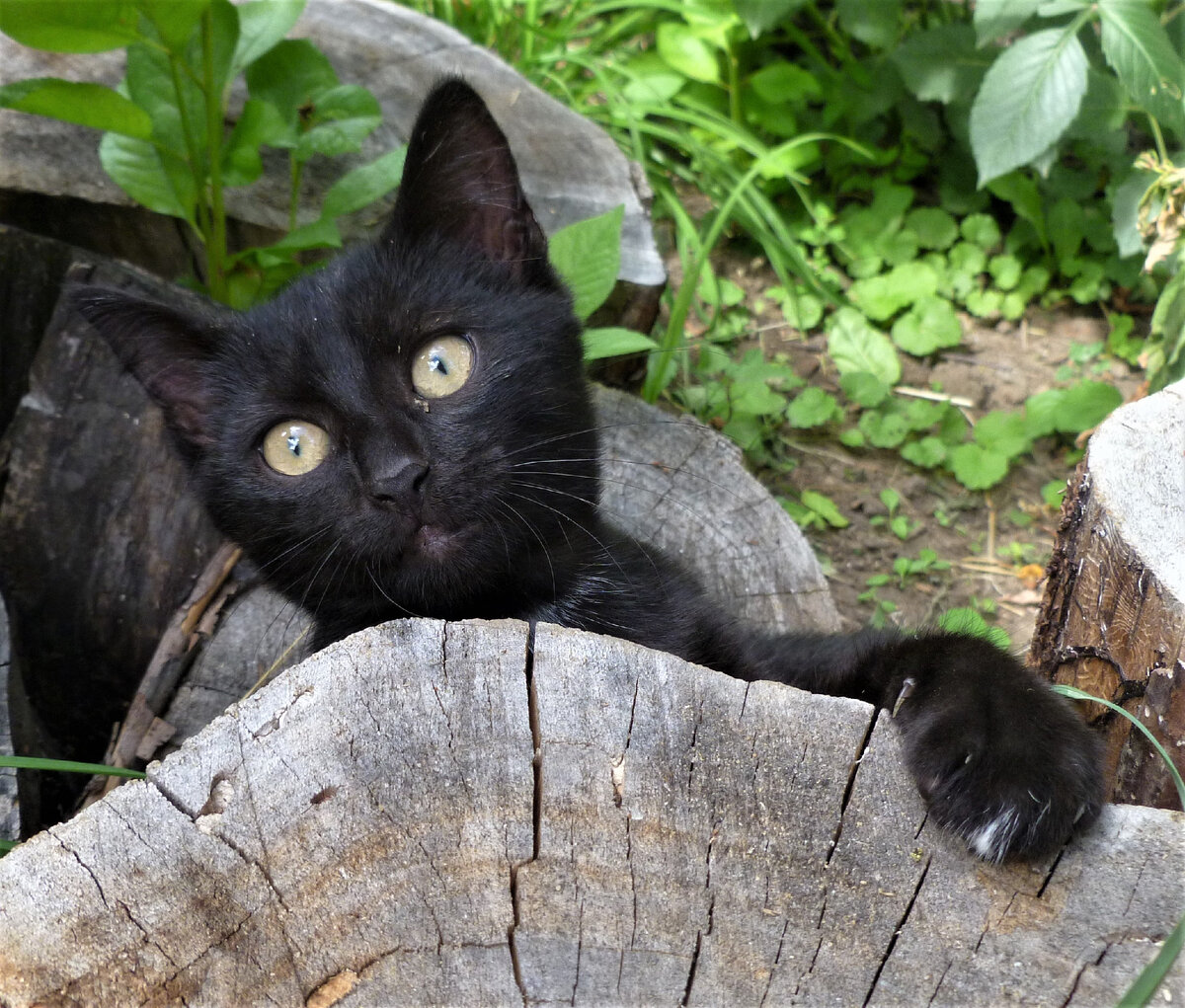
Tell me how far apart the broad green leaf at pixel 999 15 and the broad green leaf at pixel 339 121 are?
5.18 ft

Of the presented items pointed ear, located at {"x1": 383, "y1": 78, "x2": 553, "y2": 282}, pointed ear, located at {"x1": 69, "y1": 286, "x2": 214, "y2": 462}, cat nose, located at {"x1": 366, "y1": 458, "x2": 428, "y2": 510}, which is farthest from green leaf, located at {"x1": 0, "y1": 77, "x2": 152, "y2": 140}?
cat nose, located at {"x1": 366, "y1": 458, "x2": 428, "y2": 510}

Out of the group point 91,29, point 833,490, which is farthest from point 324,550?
point 833,490

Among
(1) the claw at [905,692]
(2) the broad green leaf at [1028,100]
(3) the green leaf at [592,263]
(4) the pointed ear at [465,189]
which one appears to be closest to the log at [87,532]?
(4) the pointed ear at [465,189]

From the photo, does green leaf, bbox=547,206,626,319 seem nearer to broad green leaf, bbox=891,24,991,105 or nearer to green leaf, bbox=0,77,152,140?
green leaf, bbox=0,77,152,140

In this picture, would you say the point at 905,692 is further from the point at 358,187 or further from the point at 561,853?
the point at 358,187

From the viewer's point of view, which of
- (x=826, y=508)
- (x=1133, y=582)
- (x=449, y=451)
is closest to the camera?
(x=1133, y=582)

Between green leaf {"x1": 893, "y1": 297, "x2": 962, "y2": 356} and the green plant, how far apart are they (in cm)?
185

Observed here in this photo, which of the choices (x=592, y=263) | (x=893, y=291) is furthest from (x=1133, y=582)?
(x=893, y=291)

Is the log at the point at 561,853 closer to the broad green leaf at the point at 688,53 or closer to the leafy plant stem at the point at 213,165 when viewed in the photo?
the leafy plant stem at the point at 213,165

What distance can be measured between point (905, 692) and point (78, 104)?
6.32 ft

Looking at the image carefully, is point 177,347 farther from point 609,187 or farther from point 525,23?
point 525,23

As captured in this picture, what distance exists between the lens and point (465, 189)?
1.96 m

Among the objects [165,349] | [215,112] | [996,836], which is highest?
[215,112]

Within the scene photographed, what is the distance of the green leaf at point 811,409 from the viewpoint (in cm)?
326
